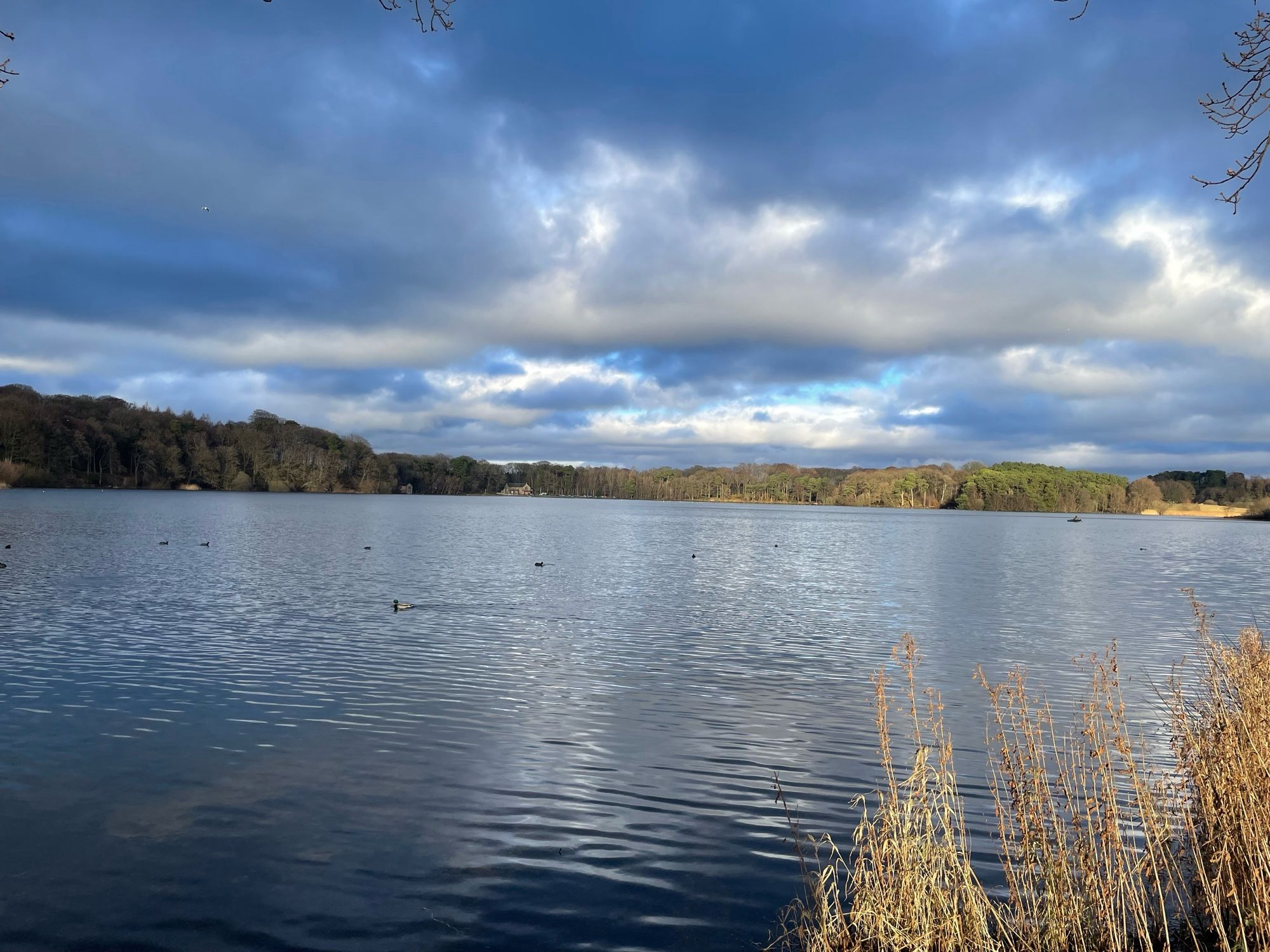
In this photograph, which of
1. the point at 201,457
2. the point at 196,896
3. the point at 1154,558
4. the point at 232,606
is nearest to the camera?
the point at 196,896

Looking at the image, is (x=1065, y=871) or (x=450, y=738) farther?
(x=450, y=738)

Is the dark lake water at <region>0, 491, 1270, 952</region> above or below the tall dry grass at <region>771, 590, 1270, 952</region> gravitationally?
below

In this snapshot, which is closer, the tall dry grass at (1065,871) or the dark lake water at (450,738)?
the tall dry grass at (1065,871)

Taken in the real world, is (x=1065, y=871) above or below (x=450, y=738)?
above

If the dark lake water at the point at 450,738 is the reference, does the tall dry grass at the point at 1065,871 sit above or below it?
above

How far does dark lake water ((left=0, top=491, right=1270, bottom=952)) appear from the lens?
764 cm

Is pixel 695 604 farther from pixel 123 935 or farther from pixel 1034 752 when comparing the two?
pixel 123 935

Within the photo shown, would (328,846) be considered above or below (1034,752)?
below

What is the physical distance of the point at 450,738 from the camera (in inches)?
504

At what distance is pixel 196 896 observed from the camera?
7664mm

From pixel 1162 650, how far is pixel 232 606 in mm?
24788

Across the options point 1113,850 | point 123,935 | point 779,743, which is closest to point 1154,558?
point 779,743

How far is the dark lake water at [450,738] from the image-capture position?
25.1 ft

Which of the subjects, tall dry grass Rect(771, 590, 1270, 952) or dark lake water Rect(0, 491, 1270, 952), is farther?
dark lake water Rect(0, 491, 1270, 952)
